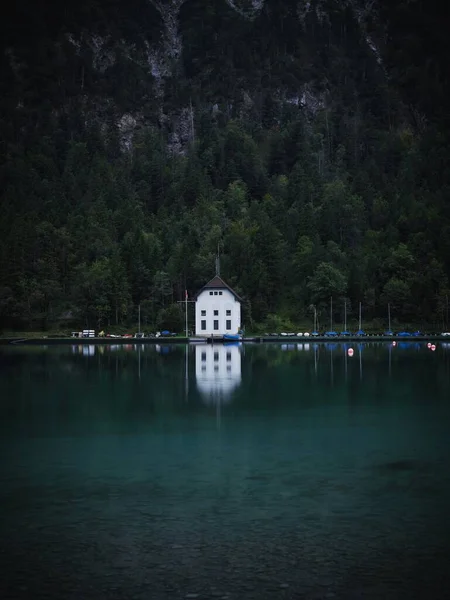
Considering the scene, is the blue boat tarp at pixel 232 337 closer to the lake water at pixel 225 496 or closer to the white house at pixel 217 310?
the white house at pixel 217 310

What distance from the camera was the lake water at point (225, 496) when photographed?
54.1 feet

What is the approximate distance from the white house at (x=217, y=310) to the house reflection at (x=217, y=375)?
36.7 meters

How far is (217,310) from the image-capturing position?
137m

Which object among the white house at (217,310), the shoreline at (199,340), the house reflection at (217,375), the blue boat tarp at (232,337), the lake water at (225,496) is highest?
the white house at (217,310)

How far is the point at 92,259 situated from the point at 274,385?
110921 mm

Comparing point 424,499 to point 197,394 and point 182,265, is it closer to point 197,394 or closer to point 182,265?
point 197,394

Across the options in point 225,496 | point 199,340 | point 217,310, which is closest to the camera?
point 225,496

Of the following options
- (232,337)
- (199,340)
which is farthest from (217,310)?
(199,340)

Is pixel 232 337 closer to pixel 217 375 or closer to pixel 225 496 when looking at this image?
pixel 217 375

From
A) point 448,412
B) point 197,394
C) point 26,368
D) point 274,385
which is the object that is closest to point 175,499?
point 448,412

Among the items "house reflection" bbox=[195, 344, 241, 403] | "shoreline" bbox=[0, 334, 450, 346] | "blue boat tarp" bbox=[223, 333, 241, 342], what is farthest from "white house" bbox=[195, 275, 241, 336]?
"house reflection" bbox=[195, 344, 241, 403]

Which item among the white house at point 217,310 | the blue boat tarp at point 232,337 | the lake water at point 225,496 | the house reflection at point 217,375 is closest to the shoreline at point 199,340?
the blue boat tarp at point 232,337

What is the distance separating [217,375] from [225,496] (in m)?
43.4

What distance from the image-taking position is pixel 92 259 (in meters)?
164
